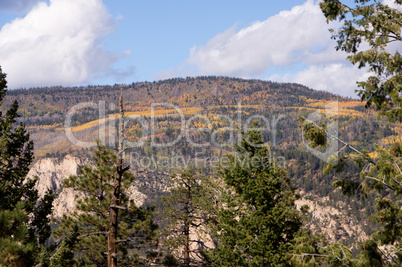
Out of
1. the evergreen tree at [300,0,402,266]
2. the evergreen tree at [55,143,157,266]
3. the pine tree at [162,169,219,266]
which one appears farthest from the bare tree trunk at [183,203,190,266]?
the evergreen tree at [300,0,402,266]

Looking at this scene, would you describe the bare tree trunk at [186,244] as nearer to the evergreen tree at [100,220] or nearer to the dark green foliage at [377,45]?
the evergreen tree at [100,220]

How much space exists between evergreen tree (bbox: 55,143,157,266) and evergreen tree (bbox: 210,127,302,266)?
5403 millimetres

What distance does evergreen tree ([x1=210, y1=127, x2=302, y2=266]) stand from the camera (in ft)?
74.9

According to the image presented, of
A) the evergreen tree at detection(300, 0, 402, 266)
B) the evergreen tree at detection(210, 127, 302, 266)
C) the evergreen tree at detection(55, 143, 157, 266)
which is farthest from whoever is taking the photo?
the evergreen tree at detection(55, 143, 157, 266)

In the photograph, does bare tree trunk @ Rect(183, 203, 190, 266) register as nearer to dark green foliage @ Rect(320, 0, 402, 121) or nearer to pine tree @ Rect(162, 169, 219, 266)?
pine tree @ Rect(162, 169, 219, 266)

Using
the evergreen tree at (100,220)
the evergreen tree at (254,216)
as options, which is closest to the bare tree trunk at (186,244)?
the evergreen tree at (100,220)

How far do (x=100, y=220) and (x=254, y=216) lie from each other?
9.96 m

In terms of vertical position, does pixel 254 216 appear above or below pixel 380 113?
below

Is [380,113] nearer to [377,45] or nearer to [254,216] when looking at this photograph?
[377,45]

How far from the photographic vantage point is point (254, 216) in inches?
932

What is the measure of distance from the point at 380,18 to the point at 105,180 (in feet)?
62.7

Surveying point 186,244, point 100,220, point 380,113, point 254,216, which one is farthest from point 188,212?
point 380,113

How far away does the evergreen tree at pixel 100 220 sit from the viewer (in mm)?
25094

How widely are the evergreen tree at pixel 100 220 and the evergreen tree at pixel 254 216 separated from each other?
540cm
